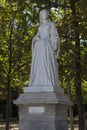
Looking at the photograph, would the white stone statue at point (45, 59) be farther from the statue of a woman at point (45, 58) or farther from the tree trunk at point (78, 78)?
the tree trunk at point (78, 78)

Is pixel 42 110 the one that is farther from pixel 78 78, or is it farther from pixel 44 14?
pixel 78 78

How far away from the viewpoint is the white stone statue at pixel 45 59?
13422 mm

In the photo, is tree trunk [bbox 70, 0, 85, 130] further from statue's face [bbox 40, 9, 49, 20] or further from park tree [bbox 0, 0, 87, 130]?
statue's face [bbox 40, 9, 49, 20]

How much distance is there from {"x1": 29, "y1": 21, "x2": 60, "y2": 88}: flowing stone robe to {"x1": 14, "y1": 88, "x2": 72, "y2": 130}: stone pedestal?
464 mm

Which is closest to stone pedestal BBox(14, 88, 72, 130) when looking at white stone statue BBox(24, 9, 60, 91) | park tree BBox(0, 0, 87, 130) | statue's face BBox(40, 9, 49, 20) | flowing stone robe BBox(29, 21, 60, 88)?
white stone statue BBox(24, 9, 60, 91)

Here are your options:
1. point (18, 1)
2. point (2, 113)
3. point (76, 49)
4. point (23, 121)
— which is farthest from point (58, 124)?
point (2, 113)

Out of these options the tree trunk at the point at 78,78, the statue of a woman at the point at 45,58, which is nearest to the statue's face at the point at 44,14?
the statue of a woman at the point at 45,58

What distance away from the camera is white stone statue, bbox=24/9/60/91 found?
1342cm

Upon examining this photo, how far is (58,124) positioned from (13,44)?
1052 centimetres

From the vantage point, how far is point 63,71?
21281 mm

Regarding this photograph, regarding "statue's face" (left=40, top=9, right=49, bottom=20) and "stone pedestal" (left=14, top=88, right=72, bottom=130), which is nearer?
"stone pedestal" (left=14, top=88, right=72, bottom=130)

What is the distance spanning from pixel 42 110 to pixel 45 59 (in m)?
1.74

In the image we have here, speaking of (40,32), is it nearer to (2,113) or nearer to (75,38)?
(75,38)

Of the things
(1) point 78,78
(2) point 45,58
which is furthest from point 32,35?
(2) point 45,58
